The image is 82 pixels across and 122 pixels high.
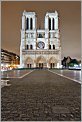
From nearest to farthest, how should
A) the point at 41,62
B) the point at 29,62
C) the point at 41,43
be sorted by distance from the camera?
1. the point at 29,62
2. the point at 41,62
3. the point at 41,43

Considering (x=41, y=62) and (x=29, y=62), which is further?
(x=41, y=62)

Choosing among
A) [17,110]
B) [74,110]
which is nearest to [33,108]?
[17,110]

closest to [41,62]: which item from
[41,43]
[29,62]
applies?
[29,62]

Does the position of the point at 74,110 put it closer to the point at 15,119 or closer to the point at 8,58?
the point at 15,119

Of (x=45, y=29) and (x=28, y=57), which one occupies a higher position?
(x=45, y=29)

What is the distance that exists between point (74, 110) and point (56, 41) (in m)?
111

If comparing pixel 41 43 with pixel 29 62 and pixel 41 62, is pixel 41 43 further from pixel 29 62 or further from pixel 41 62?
pixel 29 62

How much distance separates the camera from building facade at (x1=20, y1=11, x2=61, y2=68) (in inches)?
4601

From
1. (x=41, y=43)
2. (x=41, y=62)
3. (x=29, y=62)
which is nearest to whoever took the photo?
(x=29, y=62)

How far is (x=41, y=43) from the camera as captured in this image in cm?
11912

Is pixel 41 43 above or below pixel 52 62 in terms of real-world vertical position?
above

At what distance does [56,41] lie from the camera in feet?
385

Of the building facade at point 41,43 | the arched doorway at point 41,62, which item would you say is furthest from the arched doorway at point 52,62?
the arched doorway at point 41,62

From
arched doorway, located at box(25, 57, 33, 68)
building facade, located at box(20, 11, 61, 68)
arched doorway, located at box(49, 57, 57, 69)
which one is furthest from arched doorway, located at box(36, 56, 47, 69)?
arched doorway, located at box(49, 57, 57, 69)
